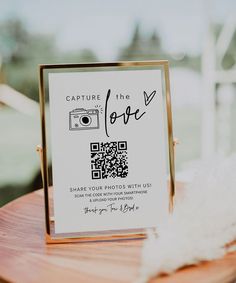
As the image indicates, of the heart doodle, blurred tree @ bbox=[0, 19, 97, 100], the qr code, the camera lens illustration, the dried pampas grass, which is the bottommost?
the dried pampas grass

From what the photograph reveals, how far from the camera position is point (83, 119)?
0.93 m

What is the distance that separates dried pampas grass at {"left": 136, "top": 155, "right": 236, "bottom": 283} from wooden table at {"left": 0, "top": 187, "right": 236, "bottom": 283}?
0.02 metres

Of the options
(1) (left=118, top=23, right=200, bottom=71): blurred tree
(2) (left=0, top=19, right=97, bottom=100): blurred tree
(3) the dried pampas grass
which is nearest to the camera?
(3) the dried pampas grass

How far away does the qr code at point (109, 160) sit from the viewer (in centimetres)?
93

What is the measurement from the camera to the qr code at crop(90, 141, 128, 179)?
3.05ft

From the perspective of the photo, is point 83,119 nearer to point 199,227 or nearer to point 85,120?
point 85,120

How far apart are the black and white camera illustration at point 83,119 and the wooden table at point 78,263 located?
0.27 m

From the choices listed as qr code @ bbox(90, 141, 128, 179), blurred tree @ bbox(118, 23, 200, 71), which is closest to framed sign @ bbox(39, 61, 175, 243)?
qr code @ bbox(90, 141, 128, 179)

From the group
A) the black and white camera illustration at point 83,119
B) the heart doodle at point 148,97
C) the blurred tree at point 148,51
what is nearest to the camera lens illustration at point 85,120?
the black and white camera illustration at point 83,119

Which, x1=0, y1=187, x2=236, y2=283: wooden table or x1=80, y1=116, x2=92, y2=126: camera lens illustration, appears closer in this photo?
x1=0, y1=187, x2=236, y2=283: wooden table

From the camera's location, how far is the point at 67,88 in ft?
3.06

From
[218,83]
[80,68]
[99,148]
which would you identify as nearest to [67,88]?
[80,68]

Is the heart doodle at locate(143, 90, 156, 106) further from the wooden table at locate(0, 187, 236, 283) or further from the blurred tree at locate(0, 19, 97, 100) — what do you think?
the blurred tree at locate(0, 19, 97, 100)

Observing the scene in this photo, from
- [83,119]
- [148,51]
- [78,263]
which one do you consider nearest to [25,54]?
[148,51]
